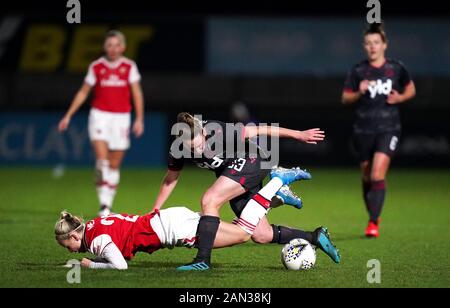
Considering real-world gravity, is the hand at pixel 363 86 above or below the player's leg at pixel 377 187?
above

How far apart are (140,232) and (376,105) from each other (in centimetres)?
395

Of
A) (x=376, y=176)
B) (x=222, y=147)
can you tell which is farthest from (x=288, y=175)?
(x=376, y=176)

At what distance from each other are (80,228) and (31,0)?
1388 cm

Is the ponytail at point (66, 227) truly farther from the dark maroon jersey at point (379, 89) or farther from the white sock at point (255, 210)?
the dark maroon jersey at point (379, 89)

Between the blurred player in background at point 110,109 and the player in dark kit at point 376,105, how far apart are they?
9.21ft

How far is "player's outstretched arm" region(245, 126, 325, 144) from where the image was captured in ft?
25.5

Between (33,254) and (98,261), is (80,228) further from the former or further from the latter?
(33,254)

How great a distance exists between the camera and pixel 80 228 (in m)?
7.68

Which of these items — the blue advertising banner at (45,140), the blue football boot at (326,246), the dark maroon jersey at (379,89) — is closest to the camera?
the blue football boot at (326,246)

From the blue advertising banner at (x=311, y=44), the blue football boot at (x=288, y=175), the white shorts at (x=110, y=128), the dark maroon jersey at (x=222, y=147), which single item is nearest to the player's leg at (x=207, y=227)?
the dark maroon jersey at (x=222, y=147)

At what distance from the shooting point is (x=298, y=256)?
7.86 metres

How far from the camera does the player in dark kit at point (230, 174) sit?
25.5 feet

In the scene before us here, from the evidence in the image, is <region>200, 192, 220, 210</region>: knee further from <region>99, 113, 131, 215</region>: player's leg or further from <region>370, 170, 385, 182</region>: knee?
<region>99, 113, 131, 215</region>: player's leg

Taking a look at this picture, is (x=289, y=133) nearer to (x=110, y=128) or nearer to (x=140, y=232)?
(x=140, y=232)
